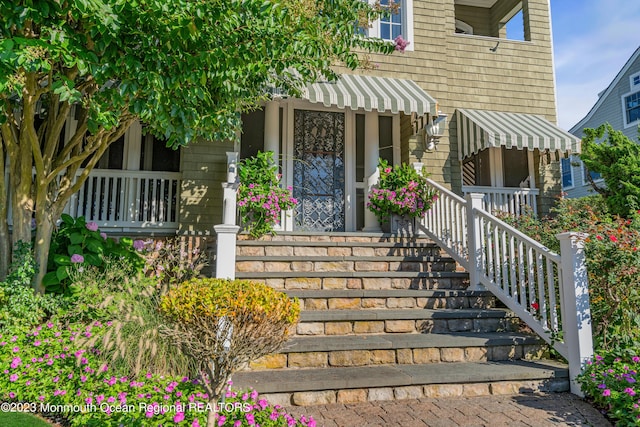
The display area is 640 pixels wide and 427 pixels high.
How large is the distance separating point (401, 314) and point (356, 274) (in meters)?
1.00

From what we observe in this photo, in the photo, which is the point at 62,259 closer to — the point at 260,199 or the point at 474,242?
the point at 260,199

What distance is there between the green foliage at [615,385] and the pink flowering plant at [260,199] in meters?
4.37

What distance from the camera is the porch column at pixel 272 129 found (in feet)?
25.0

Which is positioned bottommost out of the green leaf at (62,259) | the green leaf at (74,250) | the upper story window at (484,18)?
the green leaf at (62,259)

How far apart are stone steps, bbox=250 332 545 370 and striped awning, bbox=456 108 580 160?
413cm

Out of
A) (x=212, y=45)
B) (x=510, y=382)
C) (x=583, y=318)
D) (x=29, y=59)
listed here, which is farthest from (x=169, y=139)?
(x=583, y=318)

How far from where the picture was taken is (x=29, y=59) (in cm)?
314

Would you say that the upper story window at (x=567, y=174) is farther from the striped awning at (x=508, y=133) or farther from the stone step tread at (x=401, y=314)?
the stone step tread at (x=401, y=314)

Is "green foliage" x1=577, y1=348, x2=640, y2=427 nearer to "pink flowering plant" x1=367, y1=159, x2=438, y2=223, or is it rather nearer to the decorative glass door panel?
"pink flowering plant" x1=367, y1=159, x2=438, y2=223

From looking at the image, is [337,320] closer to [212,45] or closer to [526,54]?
[212,45]

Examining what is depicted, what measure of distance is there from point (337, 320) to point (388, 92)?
446 centimetres

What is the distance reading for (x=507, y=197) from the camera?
8820 mm

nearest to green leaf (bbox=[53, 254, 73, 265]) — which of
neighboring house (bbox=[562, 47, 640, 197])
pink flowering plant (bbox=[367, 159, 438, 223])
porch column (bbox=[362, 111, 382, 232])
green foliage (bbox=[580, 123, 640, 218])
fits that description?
pink flowering plant (bbox=[367, 159, 438, 223])

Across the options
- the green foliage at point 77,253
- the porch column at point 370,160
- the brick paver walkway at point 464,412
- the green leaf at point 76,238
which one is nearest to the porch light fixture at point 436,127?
the porch column at point 370,160
